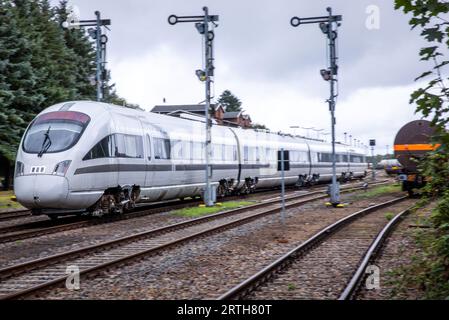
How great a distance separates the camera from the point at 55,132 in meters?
14.9

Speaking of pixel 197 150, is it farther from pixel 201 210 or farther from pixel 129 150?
pixel 129 150

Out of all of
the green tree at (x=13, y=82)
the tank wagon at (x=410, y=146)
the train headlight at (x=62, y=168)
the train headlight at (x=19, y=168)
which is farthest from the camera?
the green tree at (x=13, y=82)

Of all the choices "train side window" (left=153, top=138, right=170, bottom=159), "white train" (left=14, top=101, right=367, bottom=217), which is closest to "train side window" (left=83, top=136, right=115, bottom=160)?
"white train" (left=14, top=101, right=367, bottom=217)

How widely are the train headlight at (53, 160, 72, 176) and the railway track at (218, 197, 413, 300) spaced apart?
21.2 feet

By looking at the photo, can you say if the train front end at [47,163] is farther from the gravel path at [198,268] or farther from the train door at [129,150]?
the gravel path at [198,268]

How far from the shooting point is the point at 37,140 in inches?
585

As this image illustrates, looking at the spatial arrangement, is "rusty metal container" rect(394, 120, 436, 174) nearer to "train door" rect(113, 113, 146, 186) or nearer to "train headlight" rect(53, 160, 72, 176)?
"train door" rect(113, 113, 146, 186)

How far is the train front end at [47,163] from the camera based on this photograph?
1398 centimetres

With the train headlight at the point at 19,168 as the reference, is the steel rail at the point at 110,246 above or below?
below

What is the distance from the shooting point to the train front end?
45.9 feet

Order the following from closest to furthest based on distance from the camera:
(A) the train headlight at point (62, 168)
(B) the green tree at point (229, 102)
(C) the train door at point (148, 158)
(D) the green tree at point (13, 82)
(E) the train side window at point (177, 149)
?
(A) the train headlight at point (62, 168) < (C) the train door at point (148, 158) < (E) the train side window at point (177, 149) < (D) the green tree at point (13, 82) < (B) the green tree at point (229, 102)

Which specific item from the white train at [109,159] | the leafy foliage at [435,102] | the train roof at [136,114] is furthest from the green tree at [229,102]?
the leafy foliage at [435,102]

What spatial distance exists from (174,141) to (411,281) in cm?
1430
